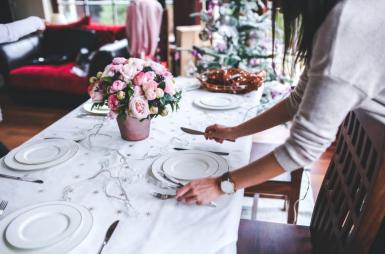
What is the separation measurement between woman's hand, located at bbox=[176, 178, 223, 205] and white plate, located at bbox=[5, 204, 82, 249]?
0.79 ft

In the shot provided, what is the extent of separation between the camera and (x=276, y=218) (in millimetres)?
1949

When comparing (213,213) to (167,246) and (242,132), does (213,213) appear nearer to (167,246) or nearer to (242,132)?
(167,246)

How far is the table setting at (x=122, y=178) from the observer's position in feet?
2.24

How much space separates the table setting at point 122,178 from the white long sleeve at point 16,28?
648 mm

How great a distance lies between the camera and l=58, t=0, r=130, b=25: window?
4.81 metres

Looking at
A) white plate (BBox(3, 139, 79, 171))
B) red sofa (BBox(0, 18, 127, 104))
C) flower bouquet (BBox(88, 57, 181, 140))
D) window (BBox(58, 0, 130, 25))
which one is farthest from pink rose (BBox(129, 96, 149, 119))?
window (BBox(58, 0, 130, 25))

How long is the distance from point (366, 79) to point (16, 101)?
13.5ft

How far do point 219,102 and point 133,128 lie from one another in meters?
0.49

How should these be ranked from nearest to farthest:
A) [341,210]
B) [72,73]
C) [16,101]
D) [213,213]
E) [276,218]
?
[213,213] < [341,210] < [276,218] < [72,73] < [16,101]

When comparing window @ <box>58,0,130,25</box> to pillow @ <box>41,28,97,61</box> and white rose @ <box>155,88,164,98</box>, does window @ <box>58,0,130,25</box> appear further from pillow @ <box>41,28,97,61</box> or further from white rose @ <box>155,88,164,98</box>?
white rose @ <box>155,88,164,98</box>

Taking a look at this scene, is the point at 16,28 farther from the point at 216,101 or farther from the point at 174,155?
the point at 174,155

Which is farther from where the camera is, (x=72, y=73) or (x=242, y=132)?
(x=72, y=73)

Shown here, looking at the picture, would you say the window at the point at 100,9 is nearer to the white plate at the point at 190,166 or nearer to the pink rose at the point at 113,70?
the pink rose at the point at 113,70

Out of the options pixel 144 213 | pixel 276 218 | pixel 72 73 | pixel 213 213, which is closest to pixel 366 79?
pixel 213 213
